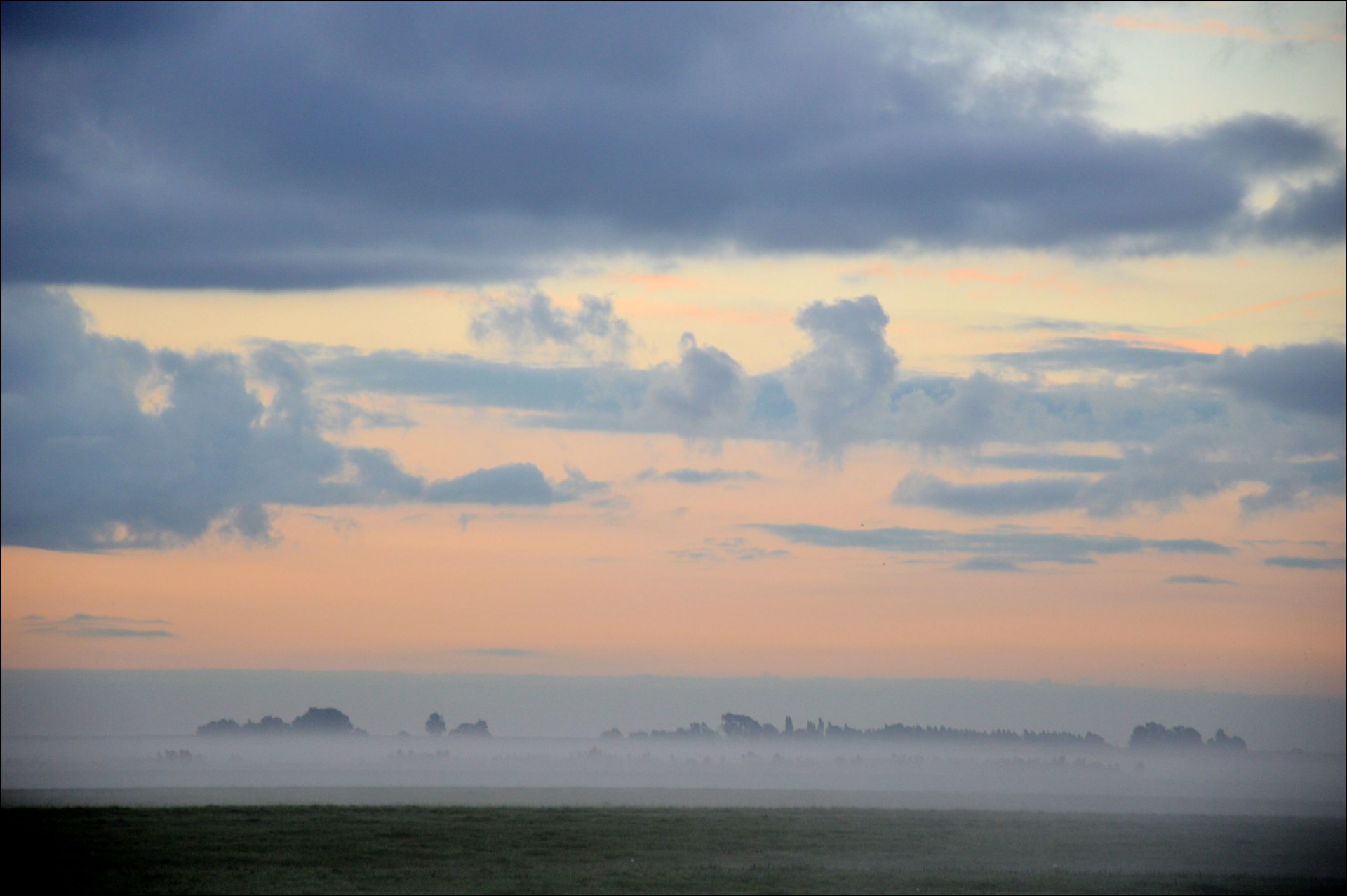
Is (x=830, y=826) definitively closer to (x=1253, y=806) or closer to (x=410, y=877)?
(x=410, y=877)

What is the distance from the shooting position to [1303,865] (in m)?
75.6

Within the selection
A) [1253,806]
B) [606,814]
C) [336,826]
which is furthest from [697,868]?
[1253,806]

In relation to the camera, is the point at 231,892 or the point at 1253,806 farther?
the point at 1253,806

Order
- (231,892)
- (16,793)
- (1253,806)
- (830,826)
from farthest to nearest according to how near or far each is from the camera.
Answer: (1253,806) → (16,793) → (830,826) → (231,892)

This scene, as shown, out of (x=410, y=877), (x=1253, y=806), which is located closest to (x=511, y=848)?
(x=410, y=877)

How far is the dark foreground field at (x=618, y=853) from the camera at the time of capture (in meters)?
56.6

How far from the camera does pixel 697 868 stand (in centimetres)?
6172

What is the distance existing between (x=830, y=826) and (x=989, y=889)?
36250 millimetres

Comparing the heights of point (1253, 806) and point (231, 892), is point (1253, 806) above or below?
below

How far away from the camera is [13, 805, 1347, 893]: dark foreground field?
56594 mm

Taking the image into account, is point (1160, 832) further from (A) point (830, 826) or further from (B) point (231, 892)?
(B) point (231, 892)

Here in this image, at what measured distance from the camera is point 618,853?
2712 inches

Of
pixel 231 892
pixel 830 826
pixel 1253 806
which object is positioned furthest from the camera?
pixel 1253 806

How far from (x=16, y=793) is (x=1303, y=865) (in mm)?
168484
